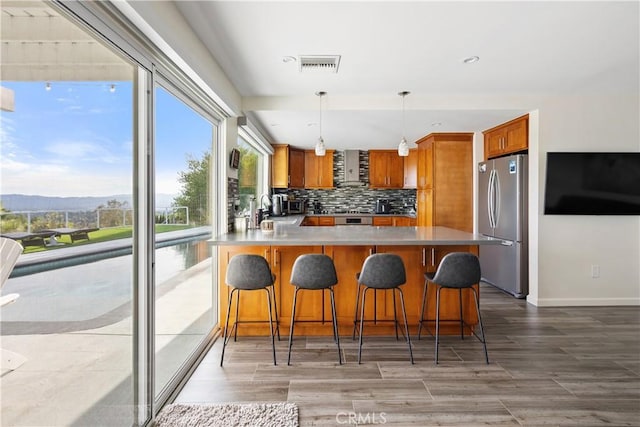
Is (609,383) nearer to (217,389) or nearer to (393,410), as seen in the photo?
(393,410)

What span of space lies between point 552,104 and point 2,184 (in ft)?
15.8

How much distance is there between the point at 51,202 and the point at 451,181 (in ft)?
17.0

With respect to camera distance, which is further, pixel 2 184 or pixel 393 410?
pixel 393 410

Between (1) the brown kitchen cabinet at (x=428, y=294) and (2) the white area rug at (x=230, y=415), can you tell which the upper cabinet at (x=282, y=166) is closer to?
(1) the brown kitchen cabinet at (x=428, y=294)

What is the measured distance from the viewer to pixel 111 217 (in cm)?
157

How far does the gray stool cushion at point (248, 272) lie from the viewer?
255 centimetres

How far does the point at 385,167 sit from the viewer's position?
6.89 meters

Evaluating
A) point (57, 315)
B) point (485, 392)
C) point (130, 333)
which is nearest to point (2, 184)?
point (57, 315)

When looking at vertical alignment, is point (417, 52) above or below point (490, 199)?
above

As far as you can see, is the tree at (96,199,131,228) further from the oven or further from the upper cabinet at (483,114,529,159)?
the oven

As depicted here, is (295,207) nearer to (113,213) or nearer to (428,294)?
(428,294)

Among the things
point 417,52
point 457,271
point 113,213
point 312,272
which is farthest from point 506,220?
point 113,213

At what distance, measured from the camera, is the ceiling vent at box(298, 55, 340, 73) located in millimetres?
2734

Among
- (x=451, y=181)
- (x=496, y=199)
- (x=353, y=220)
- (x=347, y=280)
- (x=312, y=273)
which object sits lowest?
(x=347, y=280)
